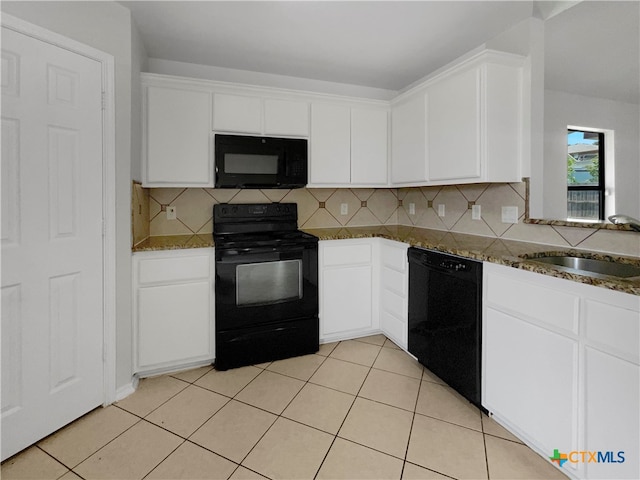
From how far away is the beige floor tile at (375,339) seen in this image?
8.86 feet

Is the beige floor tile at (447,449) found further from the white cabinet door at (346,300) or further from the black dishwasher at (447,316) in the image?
the white cabinet door at (346,300)

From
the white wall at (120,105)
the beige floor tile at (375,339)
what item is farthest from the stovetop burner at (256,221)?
the beige floor tile at (375,339)

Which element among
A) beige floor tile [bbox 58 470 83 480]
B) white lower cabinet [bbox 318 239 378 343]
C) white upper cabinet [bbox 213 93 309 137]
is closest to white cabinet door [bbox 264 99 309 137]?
white upper cabinet [bbox 213 93 309 137]

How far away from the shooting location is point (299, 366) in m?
2.33

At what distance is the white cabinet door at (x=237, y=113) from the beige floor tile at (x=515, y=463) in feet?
7.96

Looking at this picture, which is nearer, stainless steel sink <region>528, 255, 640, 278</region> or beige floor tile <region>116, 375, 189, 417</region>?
stainless steel sink <region>528, 255, 640, 278</region>

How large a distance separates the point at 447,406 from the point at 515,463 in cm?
44

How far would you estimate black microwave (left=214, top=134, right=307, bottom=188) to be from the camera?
8.04ft

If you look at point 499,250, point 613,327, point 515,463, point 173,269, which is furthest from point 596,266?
point 173,269

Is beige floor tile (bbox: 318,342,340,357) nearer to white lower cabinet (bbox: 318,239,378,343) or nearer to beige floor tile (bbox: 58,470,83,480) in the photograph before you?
white lower cabinet (bbox: 318,239,378,343)

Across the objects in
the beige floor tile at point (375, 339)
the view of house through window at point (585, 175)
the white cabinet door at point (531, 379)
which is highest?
the view of house through window at point (585, 175)

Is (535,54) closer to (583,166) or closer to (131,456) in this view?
(583,166)

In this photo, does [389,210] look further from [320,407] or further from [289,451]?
[289,451]

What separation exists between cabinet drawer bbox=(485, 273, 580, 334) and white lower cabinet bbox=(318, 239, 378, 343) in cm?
110
